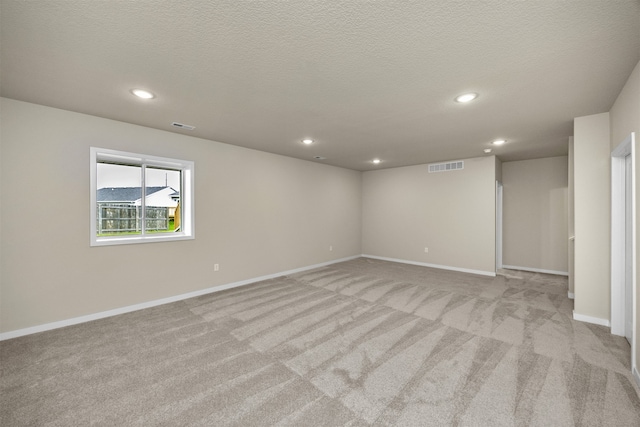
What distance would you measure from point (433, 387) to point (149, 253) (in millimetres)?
3894

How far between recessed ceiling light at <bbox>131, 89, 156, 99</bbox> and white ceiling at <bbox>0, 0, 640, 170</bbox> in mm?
72

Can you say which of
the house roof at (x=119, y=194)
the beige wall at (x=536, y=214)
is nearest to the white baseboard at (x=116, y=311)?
the house roof at (x=119, y=194)

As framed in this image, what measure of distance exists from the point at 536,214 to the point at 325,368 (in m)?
6.31

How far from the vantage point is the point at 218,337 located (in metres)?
2.79

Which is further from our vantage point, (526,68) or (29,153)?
(29,153)

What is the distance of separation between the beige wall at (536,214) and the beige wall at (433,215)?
117cm

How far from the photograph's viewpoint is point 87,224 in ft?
10.6

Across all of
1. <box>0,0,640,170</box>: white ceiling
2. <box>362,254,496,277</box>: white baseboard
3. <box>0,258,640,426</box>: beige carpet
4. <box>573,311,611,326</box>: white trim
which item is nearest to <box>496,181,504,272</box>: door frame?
<box>362,254,496,277</box>: white baseboard

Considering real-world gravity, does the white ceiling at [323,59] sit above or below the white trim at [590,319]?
above

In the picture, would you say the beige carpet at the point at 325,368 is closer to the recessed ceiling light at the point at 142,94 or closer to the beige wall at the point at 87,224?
the beige wall at the point at 87,224

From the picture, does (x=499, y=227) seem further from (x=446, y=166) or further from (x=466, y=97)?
(x=466, y=97)

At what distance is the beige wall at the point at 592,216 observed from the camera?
122 inches

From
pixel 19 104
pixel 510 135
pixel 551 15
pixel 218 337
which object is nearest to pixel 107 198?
pixel 19 104

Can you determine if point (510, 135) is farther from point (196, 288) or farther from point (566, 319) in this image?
point (196, 288)
